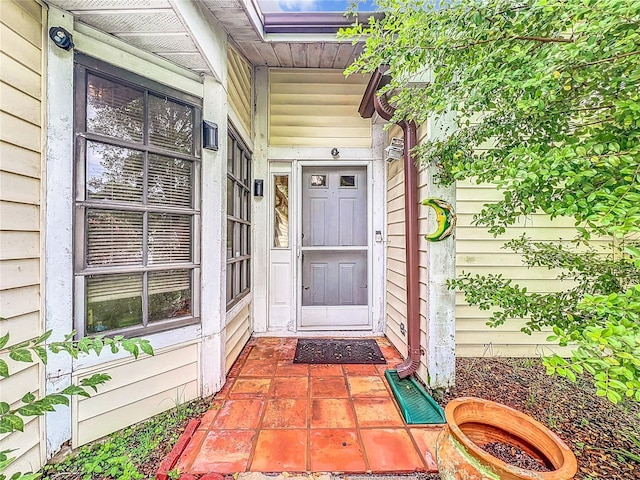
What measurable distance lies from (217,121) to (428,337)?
231cm

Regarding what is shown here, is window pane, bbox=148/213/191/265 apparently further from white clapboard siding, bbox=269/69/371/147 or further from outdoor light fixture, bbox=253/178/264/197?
white clapboard siding, bbox=269/69/371/147

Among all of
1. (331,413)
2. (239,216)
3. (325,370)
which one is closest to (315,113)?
(239,216)

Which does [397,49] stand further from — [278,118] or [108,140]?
[278,118]

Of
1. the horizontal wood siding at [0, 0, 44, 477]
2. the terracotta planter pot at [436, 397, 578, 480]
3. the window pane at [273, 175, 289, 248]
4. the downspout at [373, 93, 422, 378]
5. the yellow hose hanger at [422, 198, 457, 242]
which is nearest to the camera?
the terracotta planter pot at [436, 397, 578, 480]

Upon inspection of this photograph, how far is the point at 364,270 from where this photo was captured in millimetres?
3465

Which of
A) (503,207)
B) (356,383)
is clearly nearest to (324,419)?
(356,383)

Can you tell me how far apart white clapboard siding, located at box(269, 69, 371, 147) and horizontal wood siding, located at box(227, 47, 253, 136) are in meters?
0.30

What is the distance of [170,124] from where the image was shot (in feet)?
6.48

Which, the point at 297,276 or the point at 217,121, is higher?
the point at 217,121

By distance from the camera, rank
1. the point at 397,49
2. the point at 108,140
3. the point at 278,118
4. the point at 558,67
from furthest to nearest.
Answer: the point at 278,118 < the point at 108,140 < the point at 397,49 < the point at 558,67

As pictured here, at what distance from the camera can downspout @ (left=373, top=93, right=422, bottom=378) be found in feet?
7.45

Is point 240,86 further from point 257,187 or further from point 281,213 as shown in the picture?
point 281,213

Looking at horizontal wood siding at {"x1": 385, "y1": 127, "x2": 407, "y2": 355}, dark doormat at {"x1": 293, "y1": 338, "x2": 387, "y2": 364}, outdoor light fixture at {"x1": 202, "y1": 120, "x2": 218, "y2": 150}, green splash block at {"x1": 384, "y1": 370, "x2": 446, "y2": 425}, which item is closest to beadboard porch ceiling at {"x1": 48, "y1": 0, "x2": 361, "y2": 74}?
outdoor light fixture at {"x1": 202, "y1": 120, "x2": 218, "y2": 150}

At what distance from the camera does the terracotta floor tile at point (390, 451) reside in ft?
4.81
